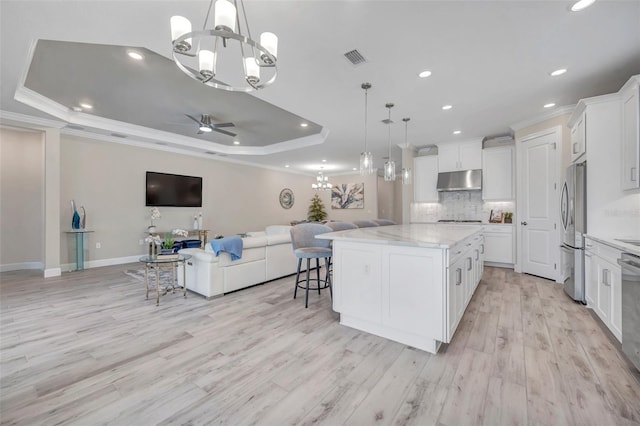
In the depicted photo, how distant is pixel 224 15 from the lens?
1409 mm

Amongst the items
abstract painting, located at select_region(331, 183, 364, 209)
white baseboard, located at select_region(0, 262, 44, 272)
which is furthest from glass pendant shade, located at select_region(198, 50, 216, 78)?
abstract painting, located at select_region(331, 183, 364, 209)

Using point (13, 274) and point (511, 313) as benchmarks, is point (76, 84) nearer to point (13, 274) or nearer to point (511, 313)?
point (13, 274)

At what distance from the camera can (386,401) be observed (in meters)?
1.62

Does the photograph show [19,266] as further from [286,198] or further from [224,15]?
[224,15]

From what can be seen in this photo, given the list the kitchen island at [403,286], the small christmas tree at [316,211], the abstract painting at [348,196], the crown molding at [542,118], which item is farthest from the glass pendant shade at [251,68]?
the small christmas tree at [316,211]

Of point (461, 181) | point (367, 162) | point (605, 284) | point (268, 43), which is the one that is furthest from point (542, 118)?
point (268, 43)

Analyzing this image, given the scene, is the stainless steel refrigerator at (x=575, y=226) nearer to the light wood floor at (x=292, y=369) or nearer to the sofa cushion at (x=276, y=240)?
the light wood floor at (x=292, y=369)

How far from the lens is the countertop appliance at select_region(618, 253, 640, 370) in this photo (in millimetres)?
1824

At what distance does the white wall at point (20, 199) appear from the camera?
5.12 meters

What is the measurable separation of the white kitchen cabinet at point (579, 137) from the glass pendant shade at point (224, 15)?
401 centimetres

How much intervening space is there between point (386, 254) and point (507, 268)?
4.34m

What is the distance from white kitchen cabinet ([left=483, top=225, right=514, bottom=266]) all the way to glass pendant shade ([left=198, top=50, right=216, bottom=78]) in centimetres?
537

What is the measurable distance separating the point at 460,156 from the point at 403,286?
471cm

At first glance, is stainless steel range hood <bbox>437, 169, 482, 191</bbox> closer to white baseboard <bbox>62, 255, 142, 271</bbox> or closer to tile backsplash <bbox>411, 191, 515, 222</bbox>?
tile backsplash <bbox>411, 191, 515, 222</bbox>
